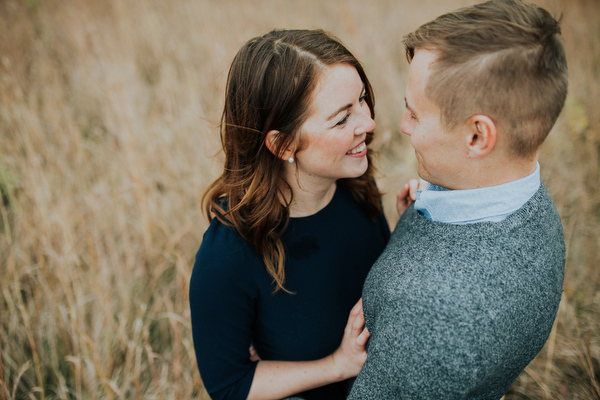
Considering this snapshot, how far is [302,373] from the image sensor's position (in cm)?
150

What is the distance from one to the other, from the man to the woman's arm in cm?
30

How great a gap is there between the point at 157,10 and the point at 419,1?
408 centimetres

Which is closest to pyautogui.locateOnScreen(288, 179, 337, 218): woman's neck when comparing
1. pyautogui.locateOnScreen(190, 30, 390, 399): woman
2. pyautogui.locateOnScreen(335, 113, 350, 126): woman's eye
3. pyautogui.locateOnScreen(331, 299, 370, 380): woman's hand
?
pyautogui.locateOnScreen(190, 30, 390, 399): woman

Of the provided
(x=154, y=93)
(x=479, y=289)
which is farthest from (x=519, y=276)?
(x=154, y=93)

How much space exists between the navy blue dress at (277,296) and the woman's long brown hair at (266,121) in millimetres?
61

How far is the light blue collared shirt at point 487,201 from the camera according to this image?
1.10 metres

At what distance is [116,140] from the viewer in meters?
3.50

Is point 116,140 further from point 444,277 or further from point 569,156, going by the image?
point 569,156

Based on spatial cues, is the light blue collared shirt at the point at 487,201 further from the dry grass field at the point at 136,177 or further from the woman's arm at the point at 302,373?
the dry grass field at the point at 136,177

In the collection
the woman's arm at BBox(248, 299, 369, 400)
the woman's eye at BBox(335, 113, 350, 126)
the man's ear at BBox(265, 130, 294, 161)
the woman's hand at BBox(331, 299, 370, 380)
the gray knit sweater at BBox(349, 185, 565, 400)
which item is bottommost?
the woman's arm at BBox(248, 299, 369, 400)

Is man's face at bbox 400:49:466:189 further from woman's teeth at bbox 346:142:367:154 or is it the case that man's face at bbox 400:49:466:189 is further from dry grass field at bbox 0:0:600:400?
dry grass field at bbox 0:0:600:400

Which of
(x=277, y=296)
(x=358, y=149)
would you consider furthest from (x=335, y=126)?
(x=277, y=296)

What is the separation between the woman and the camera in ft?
4.45

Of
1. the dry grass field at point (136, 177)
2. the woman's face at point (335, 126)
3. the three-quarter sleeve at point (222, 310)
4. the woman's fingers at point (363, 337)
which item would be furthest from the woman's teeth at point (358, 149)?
the dry grass field at point (136, 177)
